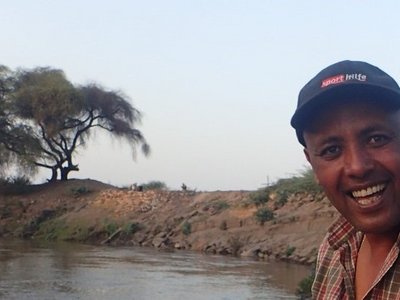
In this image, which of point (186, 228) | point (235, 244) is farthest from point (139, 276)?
point (186, 228)

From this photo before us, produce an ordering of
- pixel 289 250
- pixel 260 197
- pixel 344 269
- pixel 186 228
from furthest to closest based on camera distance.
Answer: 1. pixel 260 197
2. pixel 186 228
3. pixel 289 250
4. pixel 344 269

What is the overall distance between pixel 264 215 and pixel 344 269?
20319 mm

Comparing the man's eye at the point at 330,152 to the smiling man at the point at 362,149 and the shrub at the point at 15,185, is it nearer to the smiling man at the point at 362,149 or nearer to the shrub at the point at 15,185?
the smiling man at the point at 362,149

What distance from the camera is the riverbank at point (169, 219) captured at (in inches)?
810

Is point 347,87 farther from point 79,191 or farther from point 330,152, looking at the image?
point 79,191

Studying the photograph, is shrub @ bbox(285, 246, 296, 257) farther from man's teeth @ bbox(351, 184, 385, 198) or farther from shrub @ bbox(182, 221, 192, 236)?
man's teeth @ bbox(351, 184, 385, 198)

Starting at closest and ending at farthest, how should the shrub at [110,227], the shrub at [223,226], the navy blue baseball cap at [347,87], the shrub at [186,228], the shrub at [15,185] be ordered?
1. the navy blue baseball cap at [347,87]
2. the shrub at [223,226]
3. the shrub at [186,228]
4. the shrub at [110,227]
5. the shrub at [15,185]

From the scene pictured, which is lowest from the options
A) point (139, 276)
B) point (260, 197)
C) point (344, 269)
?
point (139, 276)

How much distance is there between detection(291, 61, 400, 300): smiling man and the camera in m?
1.88

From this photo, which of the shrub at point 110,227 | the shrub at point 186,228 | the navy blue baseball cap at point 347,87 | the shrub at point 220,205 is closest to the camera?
the navy blue baseball cap at point 347,87

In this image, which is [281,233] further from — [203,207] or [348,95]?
[348,95]

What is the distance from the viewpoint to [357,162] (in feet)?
6.17

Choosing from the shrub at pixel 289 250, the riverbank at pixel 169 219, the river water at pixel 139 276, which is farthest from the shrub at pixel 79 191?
the shrub at pixel 289 250

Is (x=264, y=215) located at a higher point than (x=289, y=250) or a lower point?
higher
